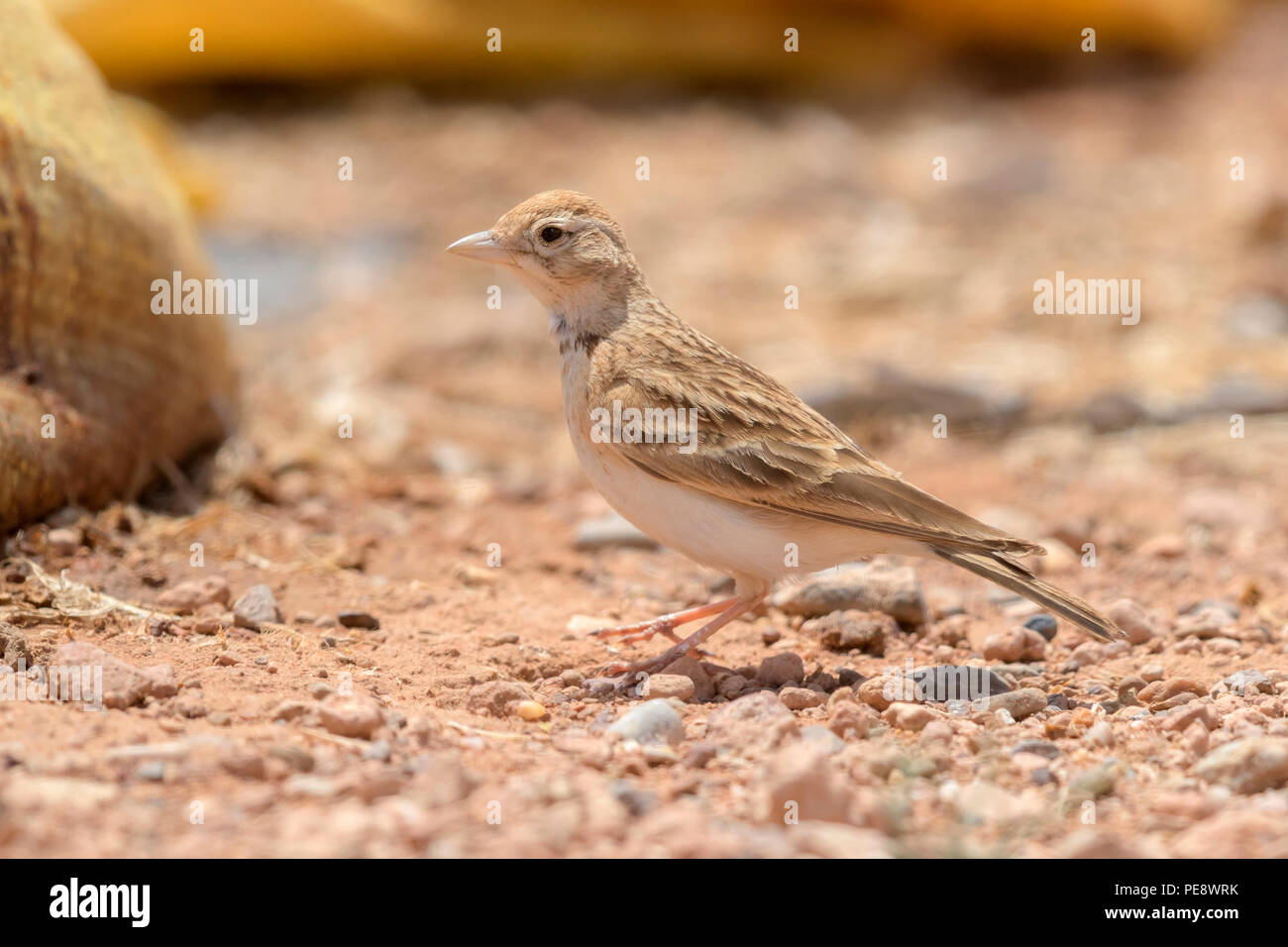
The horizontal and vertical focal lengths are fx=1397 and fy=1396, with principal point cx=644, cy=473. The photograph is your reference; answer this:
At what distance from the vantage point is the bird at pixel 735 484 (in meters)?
4.67

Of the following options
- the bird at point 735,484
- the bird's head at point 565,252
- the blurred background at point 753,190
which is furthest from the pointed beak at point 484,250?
the blurred background at point 753,190

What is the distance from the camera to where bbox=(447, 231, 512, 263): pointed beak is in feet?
17.4

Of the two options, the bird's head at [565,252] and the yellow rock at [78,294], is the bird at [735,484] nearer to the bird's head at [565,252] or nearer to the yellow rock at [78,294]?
the bird's head at [565,252]

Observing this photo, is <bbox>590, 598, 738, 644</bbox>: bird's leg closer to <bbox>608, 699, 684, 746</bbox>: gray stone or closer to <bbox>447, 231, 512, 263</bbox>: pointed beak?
<bbox>608, 699, 684, 746</bbox>: gray stone

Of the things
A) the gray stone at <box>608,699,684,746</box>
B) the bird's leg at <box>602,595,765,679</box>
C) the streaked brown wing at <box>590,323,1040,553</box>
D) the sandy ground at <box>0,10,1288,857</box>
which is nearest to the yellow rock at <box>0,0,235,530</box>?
the sandy ground at <box>0,10,1288,857</box>

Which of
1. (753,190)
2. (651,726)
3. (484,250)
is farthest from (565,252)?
(753,190)

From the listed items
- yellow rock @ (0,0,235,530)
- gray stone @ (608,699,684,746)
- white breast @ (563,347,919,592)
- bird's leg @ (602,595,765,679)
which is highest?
yellow rock @ (0,0,235,530)

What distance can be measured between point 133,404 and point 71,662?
2.11m

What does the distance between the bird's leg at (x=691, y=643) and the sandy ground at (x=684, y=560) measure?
0.26ft

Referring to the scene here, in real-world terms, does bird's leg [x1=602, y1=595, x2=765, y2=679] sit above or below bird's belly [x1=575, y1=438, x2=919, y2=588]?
below

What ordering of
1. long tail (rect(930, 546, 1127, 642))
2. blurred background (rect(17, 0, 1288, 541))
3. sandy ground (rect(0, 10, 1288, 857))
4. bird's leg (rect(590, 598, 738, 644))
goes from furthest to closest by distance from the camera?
1. blurred background (rect(17, 0, 1288, 541))
2. bird's leg (rect(590, 598, 738, 644))
3. long tail (rect(930, 546, 1127, 642))
4. sandy ground (rect(0, 10, 1288, 857))

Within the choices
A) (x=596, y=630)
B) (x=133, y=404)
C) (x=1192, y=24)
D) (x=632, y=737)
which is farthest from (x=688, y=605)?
(x=1192, y=24)

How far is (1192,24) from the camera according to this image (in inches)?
653
